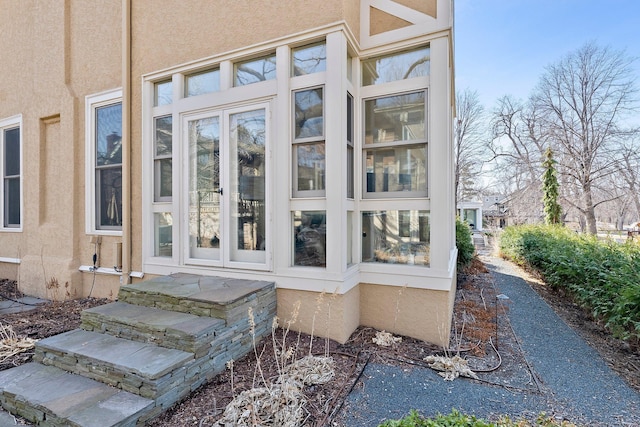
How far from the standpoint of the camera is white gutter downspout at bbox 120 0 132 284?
4.77 meters

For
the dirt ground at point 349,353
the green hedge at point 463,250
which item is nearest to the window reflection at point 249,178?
the dirt ground at point 349,353

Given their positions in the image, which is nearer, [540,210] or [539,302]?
[539,302]

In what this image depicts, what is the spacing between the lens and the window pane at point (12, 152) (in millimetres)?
6430

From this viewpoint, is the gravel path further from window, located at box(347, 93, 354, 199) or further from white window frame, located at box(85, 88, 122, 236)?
white window frame, located at box(85, 88, 122, 236)

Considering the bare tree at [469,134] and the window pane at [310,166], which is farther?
the bare tree at [469,134]

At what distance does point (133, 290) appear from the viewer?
3.56 meters

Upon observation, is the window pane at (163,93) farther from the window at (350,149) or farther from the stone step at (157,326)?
the stone step at (157,326)

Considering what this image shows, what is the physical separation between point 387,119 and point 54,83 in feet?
19.8

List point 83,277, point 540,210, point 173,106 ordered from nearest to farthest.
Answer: point 173,106 < point 83,277 < point 540,210

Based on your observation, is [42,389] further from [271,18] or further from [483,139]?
[483,139]

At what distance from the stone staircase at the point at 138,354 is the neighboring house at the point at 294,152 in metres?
0.68

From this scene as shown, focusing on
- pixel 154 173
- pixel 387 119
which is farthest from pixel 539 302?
pixel 154 173

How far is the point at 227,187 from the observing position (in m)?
4.03

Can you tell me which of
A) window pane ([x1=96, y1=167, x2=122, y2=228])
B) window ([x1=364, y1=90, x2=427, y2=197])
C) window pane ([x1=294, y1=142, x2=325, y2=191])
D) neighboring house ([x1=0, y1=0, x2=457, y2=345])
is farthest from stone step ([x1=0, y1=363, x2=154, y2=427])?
window ([x1=364, y1=90, x2=427, y2=197])
